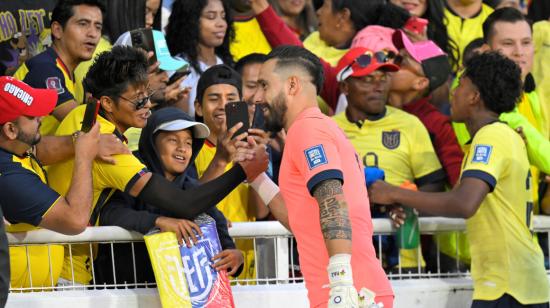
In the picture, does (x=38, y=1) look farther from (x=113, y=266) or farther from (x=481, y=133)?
(x=481, y=133)

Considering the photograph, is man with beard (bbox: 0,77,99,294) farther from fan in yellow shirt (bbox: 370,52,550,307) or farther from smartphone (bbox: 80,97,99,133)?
fan in yellow shirt (bbox: 370,52,550,307)

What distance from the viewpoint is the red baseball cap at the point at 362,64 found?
823 cm

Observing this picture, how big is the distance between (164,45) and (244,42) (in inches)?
65.5

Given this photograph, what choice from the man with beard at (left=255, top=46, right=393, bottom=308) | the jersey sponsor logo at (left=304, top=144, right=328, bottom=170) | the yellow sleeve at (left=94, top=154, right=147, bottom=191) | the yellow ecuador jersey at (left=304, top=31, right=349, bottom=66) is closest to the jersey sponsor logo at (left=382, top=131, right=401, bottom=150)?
the yellow ecuador jersey at (left=304, top=31, right=349, bottom=66)

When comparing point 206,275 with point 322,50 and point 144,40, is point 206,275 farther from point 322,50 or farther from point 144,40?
point 322,50

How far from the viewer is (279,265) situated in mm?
6930

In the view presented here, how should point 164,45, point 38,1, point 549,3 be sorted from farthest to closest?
1. point 549,3
2. point 38,1
3. point 164,45

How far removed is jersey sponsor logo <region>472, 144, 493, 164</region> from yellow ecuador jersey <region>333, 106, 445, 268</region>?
0.85 m

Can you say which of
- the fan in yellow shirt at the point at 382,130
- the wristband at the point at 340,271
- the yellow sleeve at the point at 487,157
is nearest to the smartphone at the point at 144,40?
the fan in yellow shirt at the point at 382,130

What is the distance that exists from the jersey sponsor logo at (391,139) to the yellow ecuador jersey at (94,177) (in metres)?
2.11

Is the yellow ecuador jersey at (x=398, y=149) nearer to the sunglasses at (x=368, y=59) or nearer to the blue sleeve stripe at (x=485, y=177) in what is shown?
the sunglasses at (x=368, y=59)

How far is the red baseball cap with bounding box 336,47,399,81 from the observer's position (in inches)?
324

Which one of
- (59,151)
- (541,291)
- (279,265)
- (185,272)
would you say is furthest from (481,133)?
(59,151)

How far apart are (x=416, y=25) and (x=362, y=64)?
0.93 metres
